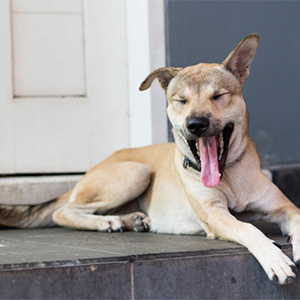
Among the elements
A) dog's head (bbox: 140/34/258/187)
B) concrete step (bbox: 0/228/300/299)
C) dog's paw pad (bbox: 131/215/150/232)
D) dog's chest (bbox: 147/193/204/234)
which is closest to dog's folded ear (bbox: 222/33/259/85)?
dog's head (bbox: 140/34/258/187)

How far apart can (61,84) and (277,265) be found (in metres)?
2.63

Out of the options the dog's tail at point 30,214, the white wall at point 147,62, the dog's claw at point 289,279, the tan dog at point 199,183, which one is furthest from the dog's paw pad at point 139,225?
the dog's claw at point 289,279

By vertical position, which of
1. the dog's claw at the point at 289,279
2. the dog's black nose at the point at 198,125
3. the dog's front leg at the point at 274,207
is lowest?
the dog's claw at the point at 289,279

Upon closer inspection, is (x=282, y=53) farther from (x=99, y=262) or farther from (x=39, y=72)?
(x=99, y=262)

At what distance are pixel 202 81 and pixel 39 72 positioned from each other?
1.82m

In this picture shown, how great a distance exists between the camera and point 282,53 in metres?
4.70

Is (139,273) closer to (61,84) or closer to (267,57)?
(61,84)

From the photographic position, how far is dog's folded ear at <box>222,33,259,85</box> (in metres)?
3.23

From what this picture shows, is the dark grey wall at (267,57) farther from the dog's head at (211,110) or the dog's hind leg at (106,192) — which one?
the dog's head at (211,110)

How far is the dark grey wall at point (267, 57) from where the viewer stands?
466 centimetres

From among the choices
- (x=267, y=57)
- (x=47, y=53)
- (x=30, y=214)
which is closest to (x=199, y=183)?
(x=30, y=214)

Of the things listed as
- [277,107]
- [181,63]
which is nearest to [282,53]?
[277,107]

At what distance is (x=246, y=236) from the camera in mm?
2766

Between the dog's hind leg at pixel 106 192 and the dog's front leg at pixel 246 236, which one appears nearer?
the dog's front leg at pixel 246 236
